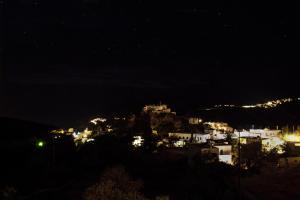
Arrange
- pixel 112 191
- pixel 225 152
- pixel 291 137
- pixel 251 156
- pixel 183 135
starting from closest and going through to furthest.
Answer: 1. pixel 112 191
2. pixel 251 156
3. pixel 225 152
4. pixel 183 135
5. pixel 291 137

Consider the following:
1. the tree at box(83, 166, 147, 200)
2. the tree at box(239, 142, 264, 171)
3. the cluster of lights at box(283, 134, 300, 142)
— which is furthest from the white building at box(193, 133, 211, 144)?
the tree at box(83, 166, 147, 200)

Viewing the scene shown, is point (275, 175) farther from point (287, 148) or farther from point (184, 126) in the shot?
point (184, 126)

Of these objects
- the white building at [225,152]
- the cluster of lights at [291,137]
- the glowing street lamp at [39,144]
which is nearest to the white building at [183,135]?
the white building at [225,152]

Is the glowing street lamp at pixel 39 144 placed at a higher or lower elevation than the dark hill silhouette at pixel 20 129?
lower

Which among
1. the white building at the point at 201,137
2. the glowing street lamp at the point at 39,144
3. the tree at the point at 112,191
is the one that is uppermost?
the white building at the point at 201,137

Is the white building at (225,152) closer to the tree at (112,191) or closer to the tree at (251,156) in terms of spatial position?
the tree at (251,156)

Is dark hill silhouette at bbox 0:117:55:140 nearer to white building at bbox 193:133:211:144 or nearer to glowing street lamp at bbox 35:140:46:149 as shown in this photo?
glowing street lamp at bbox 35:140:46:149

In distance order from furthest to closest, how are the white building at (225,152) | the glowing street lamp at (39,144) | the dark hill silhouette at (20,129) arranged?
the white building at (225,152), the glowing street lamp at (39,144), the dark hill silhouette at (20,129)

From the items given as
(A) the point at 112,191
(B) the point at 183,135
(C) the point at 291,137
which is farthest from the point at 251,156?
(A) the point at 112,191

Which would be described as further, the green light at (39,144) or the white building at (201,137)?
the white building at (201,137)

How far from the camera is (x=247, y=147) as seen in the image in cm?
2250

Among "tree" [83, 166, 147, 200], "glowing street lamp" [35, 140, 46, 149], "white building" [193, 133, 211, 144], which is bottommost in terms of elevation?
"tree" [83, 166, 147, 200]

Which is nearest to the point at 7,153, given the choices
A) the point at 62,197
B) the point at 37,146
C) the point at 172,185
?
the point at 37,146

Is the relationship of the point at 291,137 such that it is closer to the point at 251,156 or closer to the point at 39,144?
the point at 251,156
